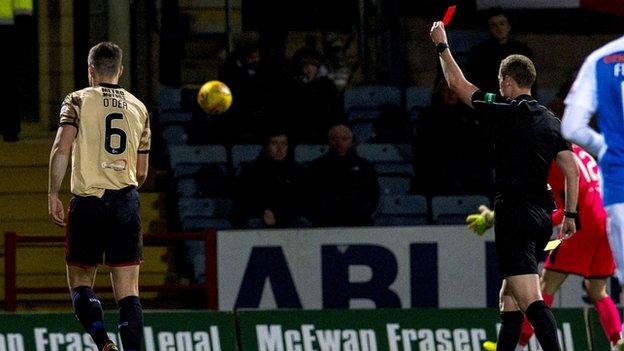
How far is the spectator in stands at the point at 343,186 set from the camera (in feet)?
43.4

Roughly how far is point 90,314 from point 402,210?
5.43m

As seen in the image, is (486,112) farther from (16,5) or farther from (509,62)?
(16,5)

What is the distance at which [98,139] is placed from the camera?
8.64 m

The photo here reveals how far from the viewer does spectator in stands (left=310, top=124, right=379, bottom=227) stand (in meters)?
13.2

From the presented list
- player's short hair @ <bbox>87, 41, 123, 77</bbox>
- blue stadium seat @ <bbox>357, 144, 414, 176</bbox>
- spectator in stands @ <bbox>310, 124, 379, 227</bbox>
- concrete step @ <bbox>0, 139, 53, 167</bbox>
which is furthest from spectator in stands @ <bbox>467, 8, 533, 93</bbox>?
player's short hair @ <bbox>87, 41, 123, 77</bbox>

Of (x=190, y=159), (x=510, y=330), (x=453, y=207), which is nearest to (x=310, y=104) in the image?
(x=190, y=159)

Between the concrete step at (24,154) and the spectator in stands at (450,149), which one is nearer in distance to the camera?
the spectator in stands at (450,149)

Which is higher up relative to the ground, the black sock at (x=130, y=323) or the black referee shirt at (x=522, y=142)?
the black referee shirt at (x=522, y=142)

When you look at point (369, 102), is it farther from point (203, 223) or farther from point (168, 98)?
point (203, 223)

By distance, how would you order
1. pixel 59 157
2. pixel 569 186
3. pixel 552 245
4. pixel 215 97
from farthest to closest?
pixel 215 97 → pixel 552 245 → pixel 569 186 → pixel 59 157

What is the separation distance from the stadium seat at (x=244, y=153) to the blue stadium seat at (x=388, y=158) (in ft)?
2.96

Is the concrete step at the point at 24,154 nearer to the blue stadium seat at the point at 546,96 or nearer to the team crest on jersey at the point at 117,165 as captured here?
the blue stadium seat at the point at 546,96

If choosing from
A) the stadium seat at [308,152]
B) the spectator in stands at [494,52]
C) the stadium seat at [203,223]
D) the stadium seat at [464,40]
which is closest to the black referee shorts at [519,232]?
the spectator in stands at [494,52]

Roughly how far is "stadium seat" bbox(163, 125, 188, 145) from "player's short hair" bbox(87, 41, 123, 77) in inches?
234
